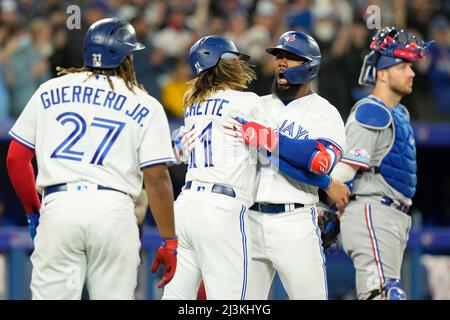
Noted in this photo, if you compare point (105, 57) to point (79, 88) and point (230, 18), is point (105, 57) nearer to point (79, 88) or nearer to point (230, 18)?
point (79, 88)

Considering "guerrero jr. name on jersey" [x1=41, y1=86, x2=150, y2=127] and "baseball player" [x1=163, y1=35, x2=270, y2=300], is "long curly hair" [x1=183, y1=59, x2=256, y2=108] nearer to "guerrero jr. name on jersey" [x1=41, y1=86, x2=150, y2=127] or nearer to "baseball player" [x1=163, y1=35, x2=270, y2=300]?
"baseball player" [x1=163, y1=35, x2=270, y2=300]

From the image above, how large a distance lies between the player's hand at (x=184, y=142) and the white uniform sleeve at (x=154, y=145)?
0.56 meters

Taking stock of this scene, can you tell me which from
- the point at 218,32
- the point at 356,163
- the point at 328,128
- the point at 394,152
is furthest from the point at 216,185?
the point at 218,32

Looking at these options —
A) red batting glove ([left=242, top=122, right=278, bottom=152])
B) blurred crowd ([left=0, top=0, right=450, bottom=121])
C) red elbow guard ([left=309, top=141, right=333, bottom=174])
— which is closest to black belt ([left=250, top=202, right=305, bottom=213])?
red elbow guard ([left=309, top=141, right=333, bottom=174])

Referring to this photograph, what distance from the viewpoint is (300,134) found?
5996 mm

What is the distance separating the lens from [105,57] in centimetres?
541

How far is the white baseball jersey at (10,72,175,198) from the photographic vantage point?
5.19 meters

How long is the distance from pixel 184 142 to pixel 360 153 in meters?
1.41

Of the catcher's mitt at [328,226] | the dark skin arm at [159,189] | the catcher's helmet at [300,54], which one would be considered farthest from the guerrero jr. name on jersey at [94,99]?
the catcher's mitt at [328,226]

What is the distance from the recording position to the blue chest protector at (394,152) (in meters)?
6.78

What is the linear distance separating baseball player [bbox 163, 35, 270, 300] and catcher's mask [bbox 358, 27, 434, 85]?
147cm

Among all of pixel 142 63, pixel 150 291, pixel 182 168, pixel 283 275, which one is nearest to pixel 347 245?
pixel 283 275

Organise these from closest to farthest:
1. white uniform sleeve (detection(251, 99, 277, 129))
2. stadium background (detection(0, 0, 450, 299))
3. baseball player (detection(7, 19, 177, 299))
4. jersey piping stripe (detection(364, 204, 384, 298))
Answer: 1. baseball player (detection(7, 19, 177, 299))
2. white uniform sleeve (detection(251, 99, 277, 129))
3. jersey piping stripe (detection(364, 204, 384, 298))
4. stadium background (detection(0, 0, 450, 299))

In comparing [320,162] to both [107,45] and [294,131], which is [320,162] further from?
[107,45]
